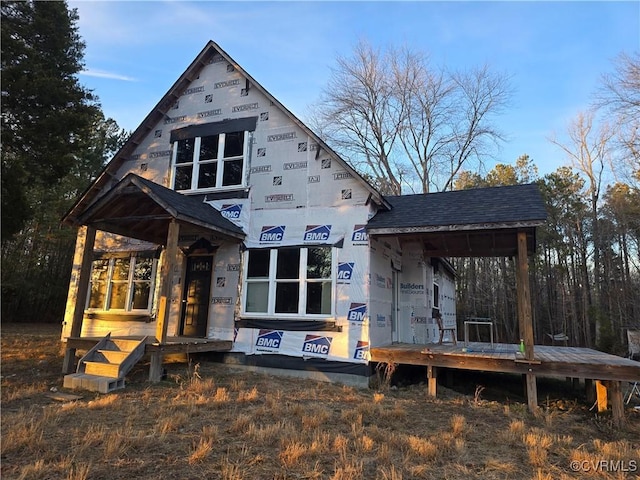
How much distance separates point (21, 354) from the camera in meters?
10.9

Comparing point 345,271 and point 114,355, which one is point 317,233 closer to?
point 345,271

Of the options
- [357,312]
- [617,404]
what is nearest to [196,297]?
[357,312]

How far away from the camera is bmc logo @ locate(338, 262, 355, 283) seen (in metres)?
9.34

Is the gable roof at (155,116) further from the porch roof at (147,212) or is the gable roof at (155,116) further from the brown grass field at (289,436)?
the brown grass field at (289,436)

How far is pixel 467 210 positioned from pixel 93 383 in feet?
27.2

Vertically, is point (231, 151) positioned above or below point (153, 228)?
above

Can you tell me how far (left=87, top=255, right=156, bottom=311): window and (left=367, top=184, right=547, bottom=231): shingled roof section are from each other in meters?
6.90

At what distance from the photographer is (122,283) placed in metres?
12.0

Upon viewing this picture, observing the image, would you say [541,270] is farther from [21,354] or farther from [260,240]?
[21,354]

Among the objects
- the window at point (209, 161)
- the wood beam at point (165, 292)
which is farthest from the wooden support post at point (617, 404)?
the window at point (209, 161)

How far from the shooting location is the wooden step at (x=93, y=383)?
725cm

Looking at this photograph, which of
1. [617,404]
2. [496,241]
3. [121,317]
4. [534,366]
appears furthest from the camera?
[121,317]

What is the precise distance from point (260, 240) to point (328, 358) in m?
3.46
